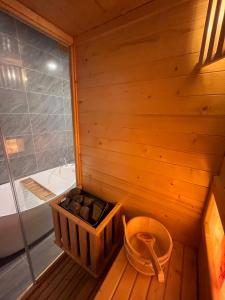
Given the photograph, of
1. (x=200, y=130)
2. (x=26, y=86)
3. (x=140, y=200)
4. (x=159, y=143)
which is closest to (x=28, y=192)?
(x=26, y=86)

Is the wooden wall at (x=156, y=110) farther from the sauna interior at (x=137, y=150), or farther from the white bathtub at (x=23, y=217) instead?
the white bathtub at (x=23, y=217)

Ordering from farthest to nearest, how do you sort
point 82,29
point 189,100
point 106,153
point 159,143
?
1. point 106,153
2. point 82,29
3. point 159,143
4. point 189,100

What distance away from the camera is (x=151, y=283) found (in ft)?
2.62

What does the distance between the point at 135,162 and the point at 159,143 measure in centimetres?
24

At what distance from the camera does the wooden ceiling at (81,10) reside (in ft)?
2.59

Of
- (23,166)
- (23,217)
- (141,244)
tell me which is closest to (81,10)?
(141,244)

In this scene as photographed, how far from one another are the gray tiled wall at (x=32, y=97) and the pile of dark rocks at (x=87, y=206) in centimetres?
134

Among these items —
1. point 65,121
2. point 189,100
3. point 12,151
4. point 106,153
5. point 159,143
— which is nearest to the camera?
point 189,100

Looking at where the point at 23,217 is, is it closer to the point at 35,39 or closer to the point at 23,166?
the point at 23,166

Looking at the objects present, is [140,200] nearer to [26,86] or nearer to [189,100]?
[189,100]

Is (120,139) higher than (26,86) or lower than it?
lower

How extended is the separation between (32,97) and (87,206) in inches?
76.4

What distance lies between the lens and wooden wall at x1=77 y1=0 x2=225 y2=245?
2.38 feet

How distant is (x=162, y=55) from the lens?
798 millimetres
